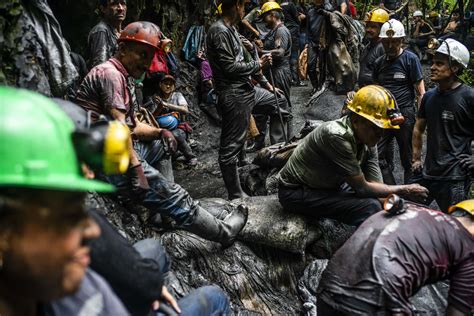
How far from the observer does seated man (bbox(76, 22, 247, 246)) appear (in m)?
3.54

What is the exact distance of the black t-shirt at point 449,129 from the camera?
4.65 meters

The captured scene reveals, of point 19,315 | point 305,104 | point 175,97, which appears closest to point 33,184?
point 19,315

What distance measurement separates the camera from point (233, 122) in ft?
17.9

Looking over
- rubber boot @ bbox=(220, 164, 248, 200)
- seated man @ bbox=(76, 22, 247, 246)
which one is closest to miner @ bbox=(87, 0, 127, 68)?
seated man @ bbox=(76, 22, 247, 246)

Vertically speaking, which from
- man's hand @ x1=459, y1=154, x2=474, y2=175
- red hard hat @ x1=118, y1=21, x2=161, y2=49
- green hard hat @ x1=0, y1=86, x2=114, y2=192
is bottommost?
man's hand @ x1=459, y1=154, x2=474, y2=175

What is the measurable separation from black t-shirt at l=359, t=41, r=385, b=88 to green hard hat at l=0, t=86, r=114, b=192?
5.99 m

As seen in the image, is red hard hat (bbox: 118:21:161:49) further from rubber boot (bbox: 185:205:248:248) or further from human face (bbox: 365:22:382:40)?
human face (bbox: 365:22:382:40)

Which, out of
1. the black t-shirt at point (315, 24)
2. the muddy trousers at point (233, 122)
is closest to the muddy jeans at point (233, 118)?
the muddy trousers at point (233, 122)

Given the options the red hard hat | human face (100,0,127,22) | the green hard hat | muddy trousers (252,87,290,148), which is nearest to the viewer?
the green hard hat

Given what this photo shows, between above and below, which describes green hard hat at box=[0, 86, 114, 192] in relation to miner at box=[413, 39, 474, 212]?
above

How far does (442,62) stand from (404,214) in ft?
7.94

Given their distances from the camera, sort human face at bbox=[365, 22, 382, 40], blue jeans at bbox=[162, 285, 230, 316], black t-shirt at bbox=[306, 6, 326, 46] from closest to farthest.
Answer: blue jeans at bbox=[162, 285, 230, 316]
human face at bbox=[365, 22, 382, 40]
black t-shirt at bbox=[306, 6, 326, 46]

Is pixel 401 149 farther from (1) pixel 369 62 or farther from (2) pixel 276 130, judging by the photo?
(2) pixel 276 130

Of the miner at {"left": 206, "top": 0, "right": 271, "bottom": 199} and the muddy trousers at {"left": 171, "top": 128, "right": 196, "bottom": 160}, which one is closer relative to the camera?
the miner at {"left": 206, "top": 0, "right": 271, "bottom": 199}
